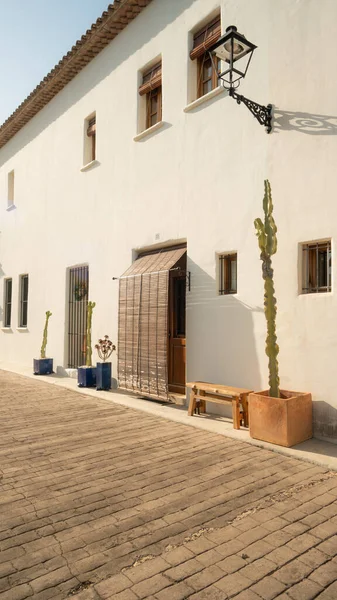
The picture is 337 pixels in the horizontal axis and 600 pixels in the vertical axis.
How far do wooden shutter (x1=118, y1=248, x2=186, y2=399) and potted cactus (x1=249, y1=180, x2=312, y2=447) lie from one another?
2306 millimetres

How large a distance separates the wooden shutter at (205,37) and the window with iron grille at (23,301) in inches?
356

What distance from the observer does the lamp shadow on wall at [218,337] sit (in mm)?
6281

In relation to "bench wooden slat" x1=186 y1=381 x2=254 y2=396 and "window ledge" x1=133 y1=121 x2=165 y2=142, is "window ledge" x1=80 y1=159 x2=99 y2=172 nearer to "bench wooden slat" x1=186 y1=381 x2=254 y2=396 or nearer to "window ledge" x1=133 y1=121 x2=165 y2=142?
"window ledge" x1=133 y1=121 x2=165 y2=142

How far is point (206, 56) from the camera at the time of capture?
25.0 feet

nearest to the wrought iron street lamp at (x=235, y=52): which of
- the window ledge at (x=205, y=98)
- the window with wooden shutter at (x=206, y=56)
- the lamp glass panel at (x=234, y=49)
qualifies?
the lamp glass panel at (x=234, y=49)

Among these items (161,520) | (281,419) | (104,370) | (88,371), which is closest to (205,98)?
(281,419)

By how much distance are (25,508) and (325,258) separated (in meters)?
4.49

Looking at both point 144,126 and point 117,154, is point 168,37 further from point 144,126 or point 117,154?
point 117,154

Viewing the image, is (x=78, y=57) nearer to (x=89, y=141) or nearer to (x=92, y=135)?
(x=92, y=135)

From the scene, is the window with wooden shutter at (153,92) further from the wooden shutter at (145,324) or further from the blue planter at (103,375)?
the blue planter at (103,375)

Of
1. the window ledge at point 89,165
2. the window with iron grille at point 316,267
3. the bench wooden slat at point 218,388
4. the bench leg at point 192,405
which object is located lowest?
the bench leg at point 192,405

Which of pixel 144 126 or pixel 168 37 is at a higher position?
pixel 168 37

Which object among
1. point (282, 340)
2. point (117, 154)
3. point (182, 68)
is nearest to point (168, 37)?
point (182, 68)

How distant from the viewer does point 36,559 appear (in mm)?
2668
